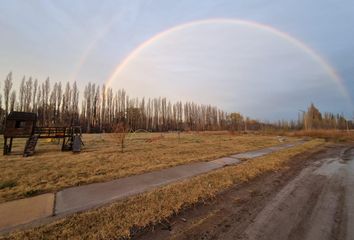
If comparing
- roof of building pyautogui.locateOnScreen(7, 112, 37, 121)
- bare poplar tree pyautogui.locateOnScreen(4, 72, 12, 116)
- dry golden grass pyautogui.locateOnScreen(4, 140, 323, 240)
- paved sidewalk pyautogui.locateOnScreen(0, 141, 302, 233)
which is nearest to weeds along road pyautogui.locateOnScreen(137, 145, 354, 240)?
dry golden grass pyautogui.locateOnScreen(4, 140, 323, 240)

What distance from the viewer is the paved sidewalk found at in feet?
13.4

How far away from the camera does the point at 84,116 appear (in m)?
55.9

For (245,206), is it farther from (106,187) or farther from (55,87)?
(55,87)

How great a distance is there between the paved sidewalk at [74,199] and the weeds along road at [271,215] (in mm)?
2138

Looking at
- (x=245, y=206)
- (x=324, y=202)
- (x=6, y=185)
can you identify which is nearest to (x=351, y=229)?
(x=324, y=202)

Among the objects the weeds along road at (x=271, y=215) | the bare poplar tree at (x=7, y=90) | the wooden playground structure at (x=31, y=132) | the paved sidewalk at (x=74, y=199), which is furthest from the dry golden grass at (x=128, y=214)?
the bare poplar tree at (x=7, y=90)

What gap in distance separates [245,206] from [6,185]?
24.3 feet

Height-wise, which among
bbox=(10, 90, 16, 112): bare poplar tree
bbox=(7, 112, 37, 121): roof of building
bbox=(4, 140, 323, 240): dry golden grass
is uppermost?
bbox=(10, 90, 16, 112): bare poplar tree

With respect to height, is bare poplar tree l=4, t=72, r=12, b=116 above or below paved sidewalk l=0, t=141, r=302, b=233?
above

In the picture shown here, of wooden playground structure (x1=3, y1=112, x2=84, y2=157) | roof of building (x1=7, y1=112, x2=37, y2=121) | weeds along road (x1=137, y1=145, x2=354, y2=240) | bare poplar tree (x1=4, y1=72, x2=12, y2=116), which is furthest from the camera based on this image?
bare poplar tree (x1=4, y1=72, x2=12, y2=116)

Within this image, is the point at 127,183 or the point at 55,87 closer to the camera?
the point at 127,183

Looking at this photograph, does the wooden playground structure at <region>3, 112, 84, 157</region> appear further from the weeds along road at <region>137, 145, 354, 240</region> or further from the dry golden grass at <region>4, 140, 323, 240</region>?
the weeds along road at <region>137, 145, 354, 240</region>

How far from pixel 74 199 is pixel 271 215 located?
4.79 metres

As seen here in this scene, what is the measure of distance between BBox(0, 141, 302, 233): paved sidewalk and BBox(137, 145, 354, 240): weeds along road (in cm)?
214
